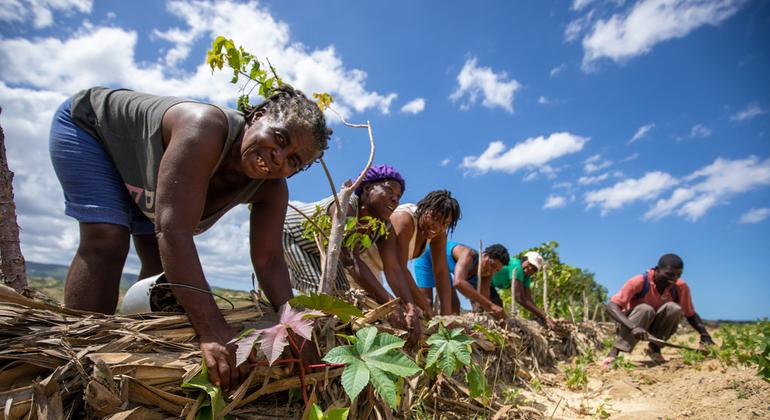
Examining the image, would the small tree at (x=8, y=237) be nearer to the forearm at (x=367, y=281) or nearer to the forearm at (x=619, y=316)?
the forearm at (x=367, y=281)

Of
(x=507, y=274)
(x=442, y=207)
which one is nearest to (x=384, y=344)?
(x=442, y=207)

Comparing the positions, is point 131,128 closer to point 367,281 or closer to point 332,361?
point 332,361

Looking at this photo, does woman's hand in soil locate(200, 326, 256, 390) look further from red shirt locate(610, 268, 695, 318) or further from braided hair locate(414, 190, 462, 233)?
red shirt locate(610, 268, 695, 318)

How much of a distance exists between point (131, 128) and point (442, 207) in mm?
2637

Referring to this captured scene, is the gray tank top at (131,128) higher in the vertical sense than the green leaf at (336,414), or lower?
higher

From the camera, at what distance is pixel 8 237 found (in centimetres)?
204

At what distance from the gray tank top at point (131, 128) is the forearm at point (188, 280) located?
1.40 ft

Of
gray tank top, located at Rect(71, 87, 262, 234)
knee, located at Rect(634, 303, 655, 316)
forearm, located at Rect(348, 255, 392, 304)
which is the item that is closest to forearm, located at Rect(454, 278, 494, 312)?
knee, located at Rect(634, 303, 655, 316)

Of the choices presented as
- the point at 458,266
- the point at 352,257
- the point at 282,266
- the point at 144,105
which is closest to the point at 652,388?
the point at 458,266

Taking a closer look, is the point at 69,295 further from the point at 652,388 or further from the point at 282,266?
the point at 652,388

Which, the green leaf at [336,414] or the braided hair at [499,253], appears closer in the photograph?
the green leaf at [336,414]

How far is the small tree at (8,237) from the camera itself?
2.01 metres

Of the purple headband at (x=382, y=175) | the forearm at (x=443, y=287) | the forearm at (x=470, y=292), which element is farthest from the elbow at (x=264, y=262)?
the forearm at (x=470, y=292)

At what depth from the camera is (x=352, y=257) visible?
9.16 ft
